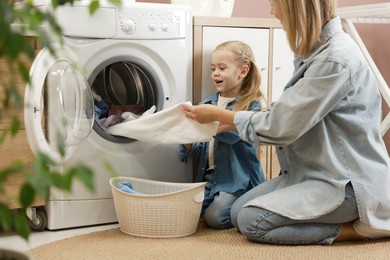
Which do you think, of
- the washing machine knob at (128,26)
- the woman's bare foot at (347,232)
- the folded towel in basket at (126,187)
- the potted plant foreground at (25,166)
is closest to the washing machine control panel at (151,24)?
the washing machine knob at (128,26)

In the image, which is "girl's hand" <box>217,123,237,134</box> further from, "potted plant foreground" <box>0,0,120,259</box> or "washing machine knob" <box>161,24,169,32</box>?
"potted plant foreground" <box>0,0,120,259</box>

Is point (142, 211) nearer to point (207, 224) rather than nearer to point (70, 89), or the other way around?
point (207, 224)

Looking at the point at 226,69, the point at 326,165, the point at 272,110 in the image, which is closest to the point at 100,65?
the point at 226,69

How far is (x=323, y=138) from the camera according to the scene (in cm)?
194

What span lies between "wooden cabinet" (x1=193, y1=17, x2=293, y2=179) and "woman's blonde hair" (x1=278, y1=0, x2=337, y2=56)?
1.96ft

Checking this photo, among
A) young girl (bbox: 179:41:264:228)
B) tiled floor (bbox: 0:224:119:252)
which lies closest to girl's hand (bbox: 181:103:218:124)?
young girl (bbox: 179:41:264:228)

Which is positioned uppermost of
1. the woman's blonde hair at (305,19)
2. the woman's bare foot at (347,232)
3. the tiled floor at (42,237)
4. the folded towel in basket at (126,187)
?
the woman's blonde hair at (305,19)

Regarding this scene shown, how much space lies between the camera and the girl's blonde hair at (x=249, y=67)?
239 centimetres

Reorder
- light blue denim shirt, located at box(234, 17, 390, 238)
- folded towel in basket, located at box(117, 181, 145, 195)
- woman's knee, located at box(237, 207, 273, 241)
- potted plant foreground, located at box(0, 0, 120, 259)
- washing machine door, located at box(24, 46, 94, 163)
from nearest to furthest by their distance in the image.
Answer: potted plant foreground, located at box(0, 0, 120, 259) < light blue denim shirt, located at box(234, 17, 390, 238) < woman's knee, located at box(237, 207, 273, 241) < washing machine door, located at box(24, 46, 94, 163) < folded towel in basket, located at box(117, 181, 145, 195)

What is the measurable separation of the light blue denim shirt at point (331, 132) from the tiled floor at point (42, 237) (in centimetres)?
65

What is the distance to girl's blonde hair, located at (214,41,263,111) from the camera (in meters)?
2.39

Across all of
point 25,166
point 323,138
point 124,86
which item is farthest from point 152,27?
point 25,166

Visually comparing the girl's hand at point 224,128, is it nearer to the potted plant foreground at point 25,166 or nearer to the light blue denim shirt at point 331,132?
the light blue denim shirt at point 331,132

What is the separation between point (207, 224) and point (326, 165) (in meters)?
0.60
